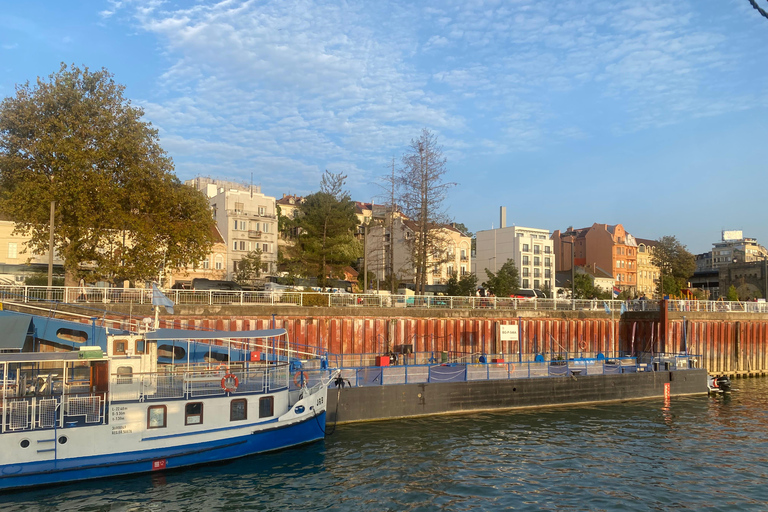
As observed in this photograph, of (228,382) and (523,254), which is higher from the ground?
(523,254)

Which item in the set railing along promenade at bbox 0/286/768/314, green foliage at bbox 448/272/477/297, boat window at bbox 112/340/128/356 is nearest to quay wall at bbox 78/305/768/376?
railing along promenade at bbox 0/286/768/314

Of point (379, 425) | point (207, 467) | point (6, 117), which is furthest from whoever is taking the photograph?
point (6, 117)

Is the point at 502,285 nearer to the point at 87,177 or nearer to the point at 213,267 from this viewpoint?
the point at 213,267

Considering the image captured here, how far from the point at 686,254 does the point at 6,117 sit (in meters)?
95.7

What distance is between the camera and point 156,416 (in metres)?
20.9

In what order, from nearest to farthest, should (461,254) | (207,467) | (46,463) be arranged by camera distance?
(46,463)
(207,467)
(461,254)

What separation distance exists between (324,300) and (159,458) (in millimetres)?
19218

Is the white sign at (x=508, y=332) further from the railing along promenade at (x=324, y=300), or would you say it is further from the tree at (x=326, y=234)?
the tree at (x=326, y=234)

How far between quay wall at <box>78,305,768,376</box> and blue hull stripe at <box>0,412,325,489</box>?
7853 millimetres

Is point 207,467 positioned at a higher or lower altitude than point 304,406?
lower

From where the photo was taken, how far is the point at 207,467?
2162 centimetres

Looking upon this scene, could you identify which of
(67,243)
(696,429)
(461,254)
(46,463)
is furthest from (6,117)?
(461,254)

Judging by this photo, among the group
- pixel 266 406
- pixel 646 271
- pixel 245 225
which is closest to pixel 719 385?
pixel 266 406

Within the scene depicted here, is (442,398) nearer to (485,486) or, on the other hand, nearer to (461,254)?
(485,486)
